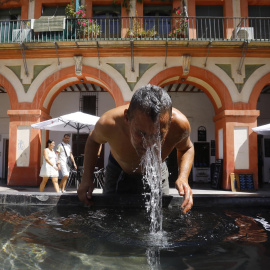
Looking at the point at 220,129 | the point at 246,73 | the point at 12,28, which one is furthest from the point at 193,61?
Result: the point at 12,28

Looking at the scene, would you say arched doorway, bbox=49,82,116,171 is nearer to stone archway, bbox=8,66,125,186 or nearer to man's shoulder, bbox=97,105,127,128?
stone archway, bbox=8,66,125,186

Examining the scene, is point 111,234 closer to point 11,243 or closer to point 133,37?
point 11,243

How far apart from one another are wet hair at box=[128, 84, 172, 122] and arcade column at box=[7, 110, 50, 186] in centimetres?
886

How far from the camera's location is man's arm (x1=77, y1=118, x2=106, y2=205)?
7.94 ft

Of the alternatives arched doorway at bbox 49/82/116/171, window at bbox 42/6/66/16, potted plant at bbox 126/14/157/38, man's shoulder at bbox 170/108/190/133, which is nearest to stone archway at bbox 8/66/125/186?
potted plant at bbox 126/14/157/38

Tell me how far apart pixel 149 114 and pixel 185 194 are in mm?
870

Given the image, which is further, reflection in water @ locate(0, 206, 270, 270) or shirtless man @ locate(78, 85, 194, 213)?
shirtless man @ locate(78, 85, 194, 213)

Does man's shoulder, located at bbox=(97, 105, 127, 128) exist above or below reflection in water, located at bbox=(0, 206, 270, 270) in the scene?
above

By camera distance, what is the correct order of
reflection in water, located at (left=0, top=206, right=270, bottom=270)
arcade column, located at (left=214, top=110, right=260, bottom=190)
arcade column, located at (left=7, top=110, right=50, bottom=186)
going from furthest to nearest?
arcade column, located at (left=7, top=110, right=50, bottom=186)
arcade column, located at (left=214, top=110, right=260, bottom=190)
reflection in water, located at (left=0, top=206, right=270, bottom=270)

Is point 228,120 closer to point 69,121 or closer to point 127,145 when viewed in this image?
point 69,121

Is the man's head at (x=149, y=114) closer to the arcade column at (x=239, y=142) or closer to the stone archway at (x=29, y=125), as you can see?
the stone archway at (x=29, y=125)

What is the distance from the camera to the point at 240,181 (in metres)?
9.23

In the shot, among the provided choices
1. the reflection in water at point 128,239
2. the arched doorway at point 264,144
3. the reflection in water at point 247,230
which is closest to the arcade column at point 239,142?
the arched doorway at point 264,144

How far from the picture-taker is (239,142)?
9.55 m
